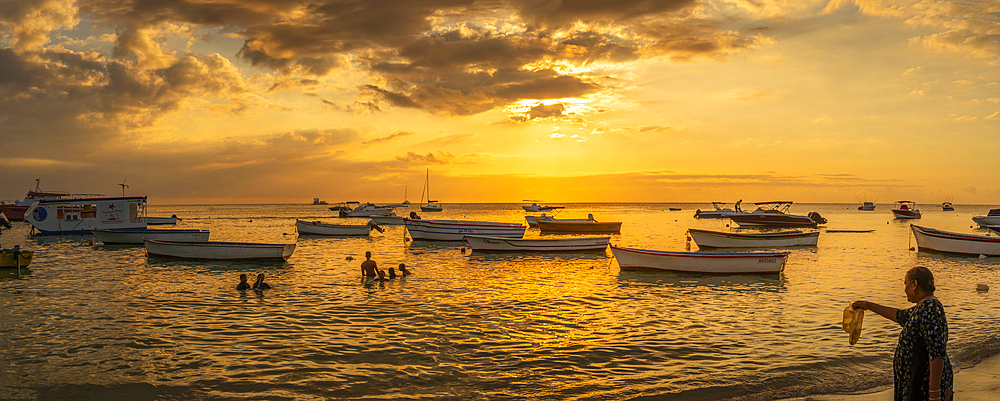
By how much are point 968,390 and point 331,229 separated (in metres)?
64.5

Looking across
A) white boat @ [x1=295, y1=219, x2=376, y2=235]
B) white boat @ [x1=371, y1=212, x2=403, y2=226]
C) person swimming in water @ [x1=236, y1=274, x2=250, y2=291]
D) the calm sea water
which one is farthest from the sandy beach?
white boat @ [x1=371, y1=212, x2=403, y2=226]

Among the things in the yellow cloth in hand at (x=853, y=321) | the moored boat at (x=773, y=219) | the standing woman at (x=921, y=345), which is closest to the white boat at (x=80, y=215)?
the yellow cloth in hand at (x=853, y=321)

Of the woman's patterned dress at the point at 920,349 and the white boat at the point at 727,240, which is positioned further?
the white boat at the point at 727,240

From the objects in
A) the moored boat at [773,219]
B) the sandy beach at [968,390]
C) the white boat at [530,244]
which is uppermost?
the moored boat at [773,219]

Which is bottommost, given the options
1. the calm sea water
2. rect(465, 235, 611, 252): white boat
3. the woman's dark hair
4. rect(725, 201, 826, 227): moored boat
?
the calm sea water

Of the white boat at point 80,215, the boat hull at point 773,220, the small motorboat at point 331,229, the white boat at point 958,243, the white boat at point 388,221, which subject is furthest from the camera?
the white boat at point 388,221

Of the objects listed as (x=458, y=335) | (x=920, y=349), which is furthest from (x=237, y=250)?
(x=920, y=349)

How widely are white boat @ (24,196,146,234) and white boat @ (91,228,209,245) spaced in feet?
27.2

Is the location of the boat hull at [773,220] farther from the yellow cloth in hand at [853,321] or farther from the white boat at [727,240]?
the yellow cloth in hand at [853,321]

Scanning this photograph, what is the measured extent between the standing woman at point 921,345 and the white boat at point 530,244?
3623 cm

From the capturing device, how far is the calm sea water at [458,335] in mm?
12203

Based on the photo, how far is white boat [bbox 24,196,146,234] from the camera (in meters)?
61.0

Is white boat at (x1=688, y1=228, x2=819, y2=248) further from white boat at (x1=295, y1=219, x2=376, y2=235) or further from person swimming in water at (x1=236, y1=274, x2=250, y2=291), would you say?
white boat at (x1=295, y1=219, x2=376, y2=235)

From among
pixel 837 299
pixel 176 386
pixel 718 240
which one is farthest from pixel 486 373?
pixel 718 240
